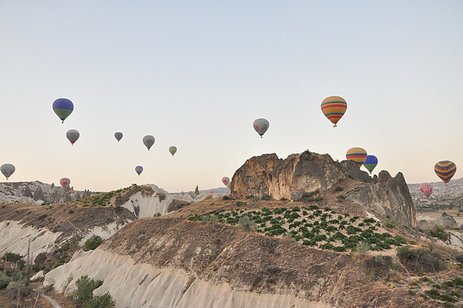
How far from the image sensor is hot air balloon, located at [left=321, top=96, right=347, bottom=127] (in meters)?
62.7

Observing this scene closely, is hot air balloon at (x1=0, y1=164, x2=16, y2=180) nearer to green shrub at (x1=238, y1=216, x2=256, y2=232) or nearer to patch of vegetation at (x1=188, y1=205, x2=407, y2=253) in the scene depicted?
patch of vegetation at (x1=188, y1=205, x2=407, y2=253)

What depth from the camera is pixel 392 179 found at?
53344mm

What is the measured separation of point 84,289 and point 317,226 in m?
32.3

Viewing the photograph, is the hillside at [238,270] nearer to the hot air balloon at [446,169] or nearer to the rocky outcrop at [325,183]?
the rocky outcrop at [325,183]

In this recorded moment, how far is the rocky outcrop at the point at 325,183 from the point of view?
4872 cm

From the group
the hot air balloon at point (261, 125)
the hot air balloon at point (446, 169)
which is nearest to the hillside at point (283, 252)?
the hot air balloon at point (261, 125)

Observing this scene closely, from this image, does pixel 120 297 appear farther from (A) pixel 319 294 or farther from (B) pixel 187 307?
(A) pixel 319 294

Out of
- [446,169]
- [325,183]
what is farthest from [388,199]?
[446,169]

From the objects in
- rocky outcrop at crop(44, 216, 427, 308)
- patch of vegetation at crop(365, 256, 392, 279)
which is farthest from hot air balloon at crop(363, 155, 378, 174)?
patch of vegetation at crop(365, 256, 392, 279)

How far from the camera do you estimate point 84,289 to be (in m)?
45.4

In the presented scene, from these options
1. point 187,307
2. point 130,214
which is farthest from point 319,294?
point 130,214

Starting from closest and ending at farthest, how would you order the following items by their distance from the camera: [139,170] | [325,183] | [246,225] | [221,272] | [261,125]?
1. [221,272]
2. [246,225]
3. [325,183]
4. [261,125]
5. [139,170]

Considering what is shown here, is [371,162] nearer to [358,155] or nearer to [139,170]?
[358,155]

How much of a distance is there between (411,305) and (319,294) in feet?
23.5
